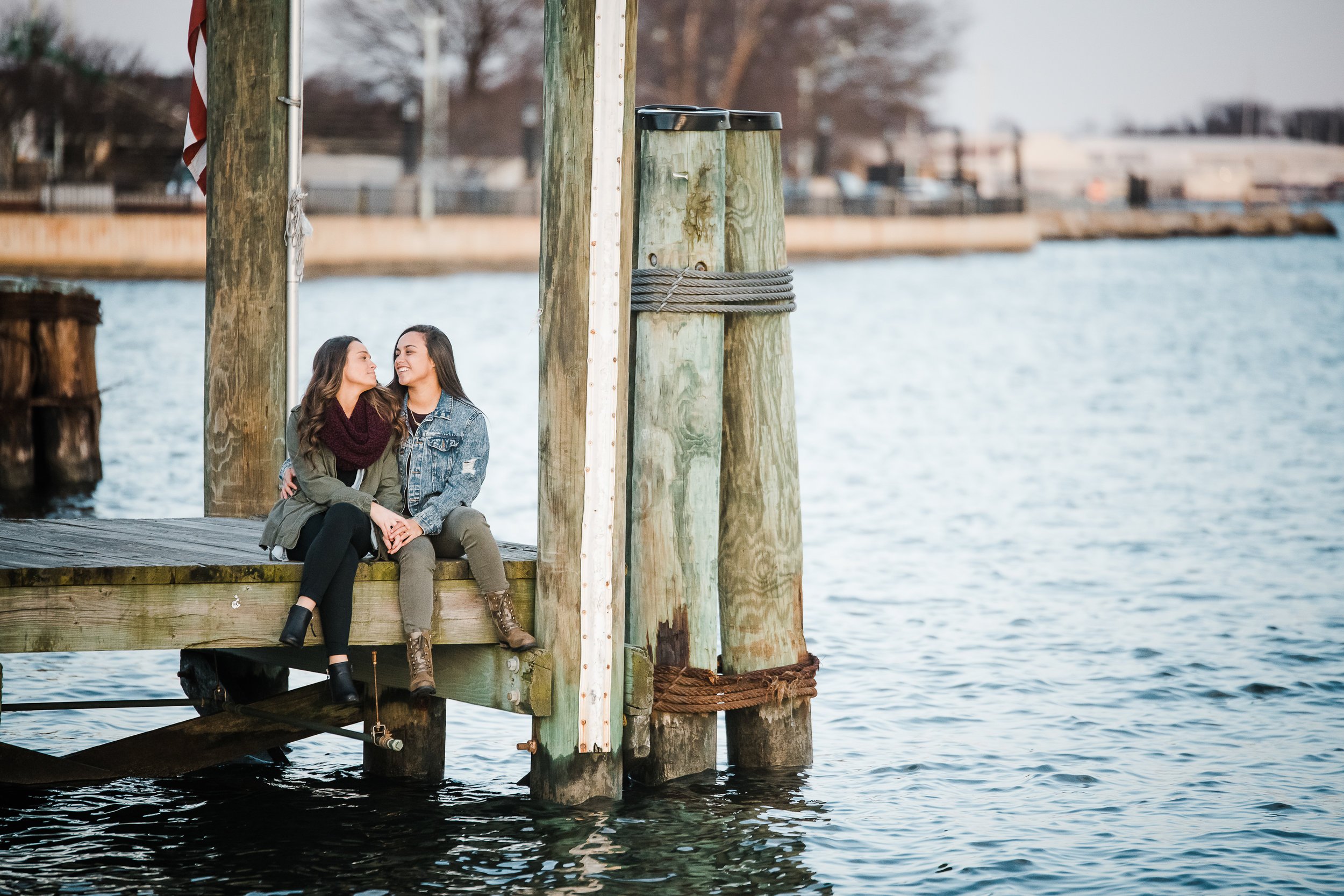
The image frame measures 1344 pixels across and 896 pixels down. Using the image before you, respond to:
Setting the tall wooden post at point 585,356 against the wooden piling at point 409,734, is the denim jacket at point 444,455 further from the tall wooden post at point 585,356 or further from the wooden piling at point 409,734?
the wooden piling at point 409,734

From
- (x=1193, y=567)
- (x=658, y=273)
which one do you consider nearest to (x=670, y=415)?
(x=658, y=273)

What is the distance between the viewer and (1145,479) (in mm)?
19484

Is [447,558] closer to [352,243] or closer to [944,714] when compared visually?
[944,714]

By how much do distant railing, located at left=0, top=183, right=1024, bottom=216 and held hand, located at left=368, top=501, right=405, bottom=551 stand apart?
31410 mm

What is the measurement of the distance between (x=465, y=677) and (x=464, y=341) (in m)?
28.1

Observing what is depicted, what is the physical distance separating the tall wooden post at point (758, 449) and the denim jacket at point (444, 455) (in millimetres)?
1102

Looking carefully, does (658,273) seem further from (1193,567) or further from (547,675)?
(1193,567)

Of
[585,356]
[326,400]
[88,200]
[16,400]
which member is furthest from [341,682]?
[88,200]

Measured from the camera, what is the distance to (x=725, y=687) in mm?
7078

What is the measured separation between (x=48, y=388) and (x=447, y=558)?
8.79 meters

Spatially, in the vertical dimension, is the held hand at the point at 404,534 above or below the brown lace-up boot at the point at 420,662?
above

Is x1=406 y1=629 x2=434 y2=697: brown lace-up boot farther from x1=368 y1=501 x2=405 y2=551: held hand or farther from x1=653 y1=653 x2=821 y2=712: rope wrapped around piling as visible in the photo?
x1=653 y1=653 x2=821 y2=712: rope wrapped around piling

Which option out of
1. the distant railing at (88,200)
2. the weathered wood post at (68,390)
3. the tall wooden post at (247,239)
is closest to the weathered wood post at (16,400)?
the weathered wood post at (68,390)

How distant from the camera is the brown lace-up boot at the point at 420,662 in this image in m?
6.32
